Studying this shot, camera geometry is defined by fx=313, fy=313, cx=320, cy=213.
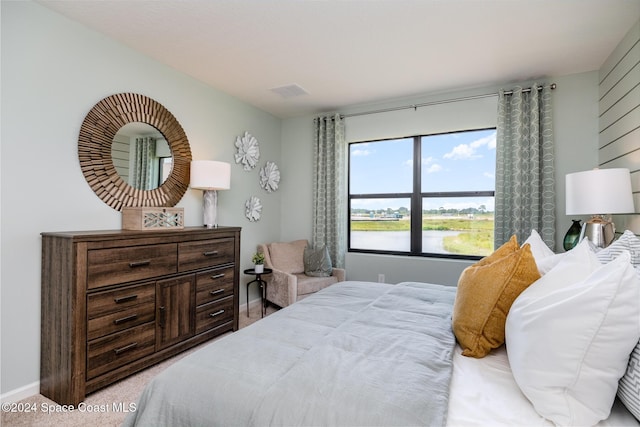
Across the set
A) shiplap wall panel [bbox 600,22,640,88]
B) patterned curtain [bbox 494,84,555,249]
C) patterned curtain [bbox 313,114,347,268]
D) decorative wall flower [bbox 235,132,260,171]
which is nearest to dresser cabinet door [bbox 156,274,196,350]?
decorative wall flower [bbox 235,132,260,171]

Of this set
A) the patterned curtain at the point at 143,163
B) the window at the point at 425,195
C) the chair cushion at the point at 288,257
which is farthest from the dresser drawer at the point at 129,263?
the window at the point at 425,195

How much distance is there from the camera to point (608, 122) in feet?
Answer: 9.36

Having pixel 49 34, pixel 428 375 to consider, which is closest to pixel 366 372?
pixel 428 375

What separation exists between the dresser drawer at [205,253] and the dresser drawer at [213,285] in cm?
9

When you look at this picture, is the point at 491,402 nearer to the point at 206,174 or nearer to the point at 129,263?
the point at 129,263

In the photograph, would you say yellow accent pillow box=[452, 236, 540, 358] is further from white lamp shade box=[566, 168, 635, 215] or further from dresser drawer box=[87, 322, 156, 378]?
dresser drawer box=[87, 322, 156, 378]

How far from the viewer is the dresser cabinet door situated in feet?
7.99

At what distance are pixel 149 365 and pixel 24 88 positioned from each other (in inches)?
82.5

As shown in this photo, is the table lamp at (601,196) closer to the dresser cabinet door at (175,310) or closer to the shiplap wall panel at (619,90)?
the shiplap wall panel at (619,90)

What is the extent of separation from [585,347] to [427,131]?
3.32 meters

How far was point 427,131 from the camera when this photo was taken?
3824mm

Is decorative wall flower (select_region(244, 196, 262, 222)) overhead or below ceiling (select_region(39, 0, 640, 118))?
below

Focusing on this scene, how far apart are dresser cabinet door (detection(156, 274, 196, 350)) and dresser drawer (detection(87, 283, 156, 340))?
7 cm

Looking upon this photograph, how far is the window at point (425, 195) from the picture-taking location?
3.68 meters
